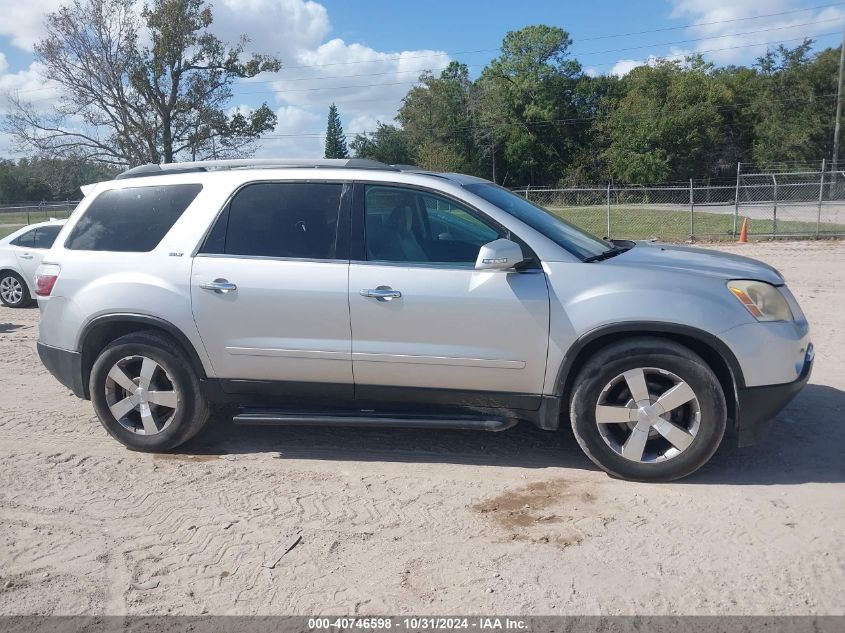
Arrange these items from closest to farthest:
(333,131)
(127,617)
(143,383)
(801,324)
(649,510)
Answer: (127,617) → (649,510) → (801,324) → (143,383) → (333,131)

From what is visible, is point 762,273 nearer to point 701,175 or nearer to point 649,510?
point 649,510

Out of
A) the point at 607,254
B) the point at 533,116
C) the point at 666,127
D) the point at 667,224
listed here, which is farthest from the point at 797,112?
the point at 607,254

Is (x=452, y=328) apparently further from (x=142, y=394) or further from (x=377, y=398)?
(x=142, y=394)

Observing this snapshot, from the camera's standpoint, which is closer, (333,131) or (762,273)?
(762,273)

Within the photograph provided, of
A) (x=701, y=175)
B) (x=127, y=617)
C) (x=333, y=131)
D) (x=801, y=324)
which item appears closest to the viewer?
(x=127, y=617)

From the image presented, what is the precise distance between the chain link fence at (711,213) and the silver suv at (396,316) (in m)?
14.3

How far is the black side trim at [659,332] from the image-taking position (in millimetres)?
4203

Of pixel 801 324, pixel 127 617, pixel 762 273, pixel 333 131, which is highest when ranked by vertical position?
pixel 333 131

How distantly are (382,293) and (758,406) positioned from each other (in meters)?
2.32

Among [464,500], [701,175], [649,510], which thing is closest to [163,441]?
[464,500]

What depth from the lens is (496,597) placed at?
3.27m

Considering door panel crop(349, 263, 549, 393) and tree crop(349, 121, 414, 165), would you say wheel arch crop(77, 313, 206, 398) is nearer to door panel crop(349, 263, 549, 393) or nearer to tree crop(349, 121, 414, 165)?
door panel crop(349, 263, 549, 393)

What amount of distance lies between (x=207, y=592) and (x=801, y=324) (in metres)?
3.70

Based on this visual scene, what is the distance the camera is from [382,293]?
452 cm
